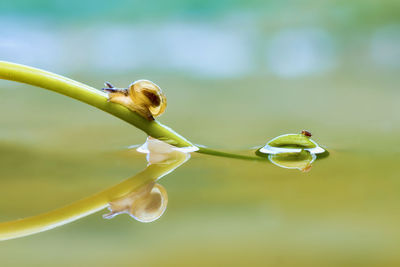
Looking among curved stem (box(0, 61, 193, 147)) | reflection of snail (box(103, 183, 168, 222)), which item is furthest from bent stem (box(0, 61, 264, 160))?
reflection of snail (box(103, 183, 168, 222))

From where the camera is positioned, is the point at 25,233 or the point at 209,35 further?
the point at 209,35

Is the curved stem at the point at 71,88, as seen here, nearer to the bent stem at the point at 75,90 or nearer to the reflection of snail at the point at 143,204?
the bent stem at the point at 75,90

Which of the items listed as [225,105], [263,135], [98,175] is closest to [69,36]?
[225,105]

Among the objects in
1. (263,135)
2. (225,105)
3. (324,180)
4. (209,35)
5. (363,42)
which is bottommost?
(324,180)

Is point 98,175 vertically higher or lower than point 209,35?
lower

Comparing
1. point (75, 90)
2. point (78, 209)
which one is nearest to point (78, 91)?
point (75, 90)

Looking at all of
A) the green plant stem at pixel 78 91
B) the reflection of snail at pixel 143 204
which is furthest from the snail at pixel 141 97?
the reflection of snail at pixel 143 204

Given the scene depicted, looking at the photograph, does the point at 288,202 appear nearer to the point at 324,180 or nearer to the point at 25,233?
the point at 324,180
